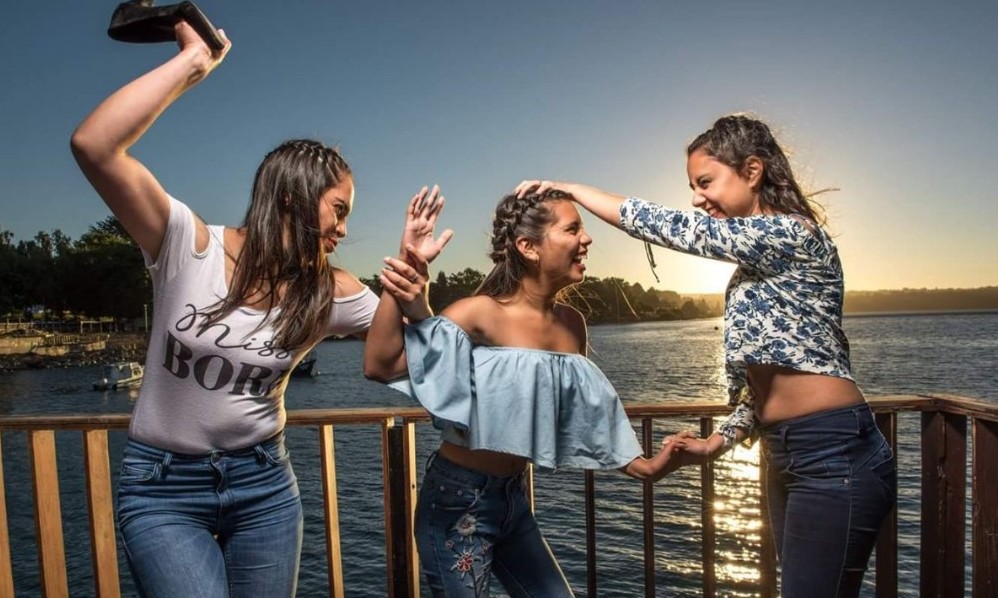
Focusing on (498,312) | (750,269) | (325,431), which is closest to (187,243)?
(498,312)

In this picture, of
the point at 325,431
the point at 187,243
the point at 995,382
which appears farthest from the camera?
the point at 995,382

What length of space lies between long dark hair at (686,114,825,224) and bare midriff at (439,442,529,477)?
3.30ft

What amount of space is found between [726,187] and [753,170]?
0.30 feet

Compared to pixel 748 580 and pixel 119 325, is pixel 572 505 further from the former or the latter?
pixel 119 325

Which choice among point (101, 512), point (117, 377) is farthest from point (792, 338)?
point (117, 377)

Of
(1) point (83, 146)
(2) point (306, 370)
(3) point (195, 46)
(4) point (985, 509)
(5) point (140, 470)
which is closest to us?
(1) point (83, 146)

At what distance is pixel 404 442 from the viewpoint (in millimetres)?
2820

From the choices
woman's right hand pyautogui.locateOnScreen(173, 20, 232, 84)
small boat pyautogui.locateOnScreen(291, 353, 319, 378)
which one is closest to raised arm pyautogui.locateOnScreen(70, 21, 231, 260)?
woman's right hand pyautogui.locateOnScreen(173, 20, 232, 84)

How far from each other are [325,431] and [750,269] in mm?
1744

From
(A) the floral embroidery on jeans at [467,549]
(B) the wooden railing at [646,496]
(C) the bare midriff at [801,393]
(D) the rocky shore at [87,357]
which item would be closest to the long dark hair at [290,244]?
(A) the floral embroidery on jeans at [467,549]

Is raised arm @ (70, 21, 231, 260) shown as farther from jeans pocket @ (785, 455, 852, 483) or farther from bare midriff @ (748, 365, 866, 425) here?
jeans pocket @ (785, 455, 852, 483)

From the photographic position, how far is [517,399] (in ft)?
6.35

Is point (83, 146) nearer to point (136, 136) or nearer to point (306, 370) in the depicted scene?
point (136, 136)

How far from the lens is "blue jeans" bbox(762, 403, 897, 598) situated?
1.87 metres
